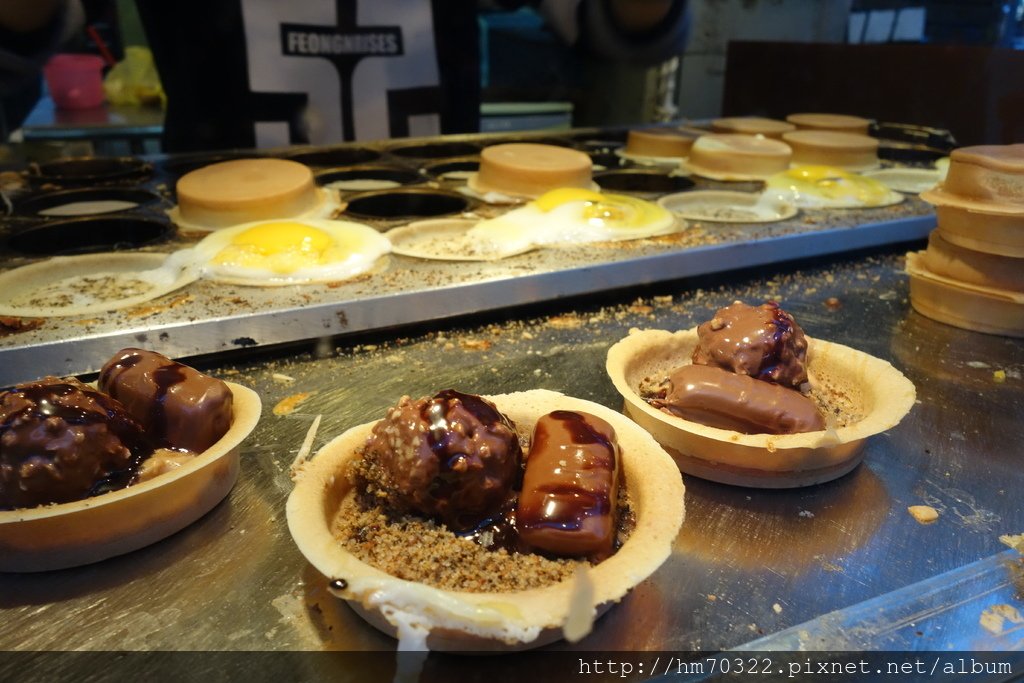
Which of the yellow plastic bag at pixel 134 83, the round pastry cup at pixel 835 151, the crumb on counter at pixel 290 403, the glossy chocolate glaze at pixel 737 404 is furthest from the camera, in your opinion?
the yellow plastic bag at pixel 134 83

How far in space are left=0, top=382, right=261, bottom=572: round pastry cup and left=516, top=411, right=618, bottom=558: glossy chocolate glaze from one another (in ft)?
1.88

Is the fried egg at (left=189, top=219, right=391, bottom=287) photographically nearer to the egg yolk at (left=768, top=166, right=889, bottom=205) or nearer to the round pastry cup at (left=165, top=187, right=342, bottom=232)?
the round pastry cup at (left=165, top=187, right=342, bottom=232)

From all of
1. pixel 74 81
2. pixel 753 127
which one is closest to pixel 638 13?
pixel 753 127

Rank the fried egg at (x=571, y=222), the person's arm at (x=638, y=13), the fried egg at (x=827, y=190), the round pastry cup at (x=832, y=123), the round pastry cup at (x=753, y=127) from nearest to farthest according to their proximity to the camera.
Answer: the fried egg at (x=571, y=222), the fried egg at (x=827, y=190), the round pastry cup at (x=753, y=127), the round pastry cup at (x=832, y=123), the person's arm at (x=638, y=13)

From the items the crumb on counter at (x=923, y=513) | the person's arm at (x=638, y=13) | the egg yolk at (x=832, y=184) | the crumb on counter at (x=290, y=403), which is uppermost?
the person's arm at (x=638, y=13)

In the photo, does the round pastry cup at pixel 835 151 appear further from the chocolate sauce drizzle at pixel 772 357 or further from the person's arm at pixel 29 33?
the person's arm at pixel 29 33

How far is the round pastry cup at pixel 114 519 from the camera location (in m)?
1.12

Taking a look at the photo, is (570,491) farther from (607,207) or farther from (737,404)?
(607,207)

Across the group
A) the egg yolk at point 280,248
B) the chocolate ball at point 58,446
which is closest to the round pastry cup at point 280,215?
the egg yolk at point 280,248

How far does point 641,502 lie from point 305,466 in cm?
59

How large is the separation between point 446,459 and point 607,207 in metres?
1.83

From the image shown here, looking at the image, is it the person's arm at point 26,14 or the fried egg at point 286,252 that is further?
the person's arm at point 26,14

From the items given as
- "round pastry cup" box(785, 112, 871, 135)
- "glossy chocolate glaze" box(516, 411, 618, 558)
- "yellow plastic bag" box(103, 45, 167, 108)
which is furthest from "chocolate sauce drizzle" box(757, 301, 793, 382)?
"yellow plastic bag" box(103, 45, 167, 108)

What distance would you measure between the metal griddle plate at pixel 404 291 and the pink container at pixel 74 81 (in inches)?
142
